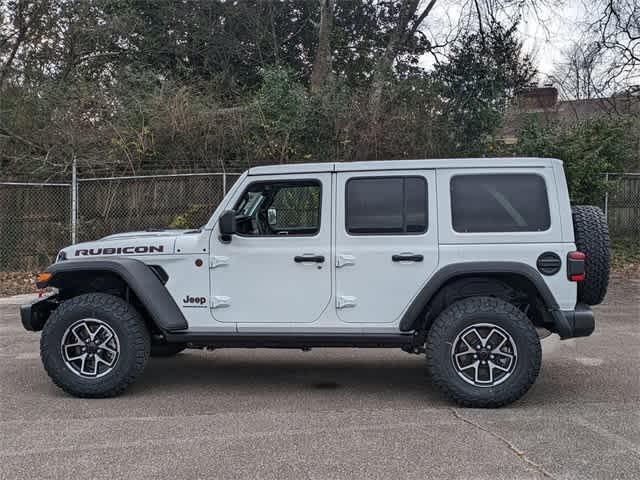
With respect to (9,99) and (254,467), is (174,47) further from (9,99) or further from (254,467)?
(254,467)

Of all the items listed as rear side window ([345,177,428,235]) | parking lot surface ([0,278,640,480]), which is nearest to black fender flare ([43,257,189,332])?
parking lot surface ([0,278,640,480])

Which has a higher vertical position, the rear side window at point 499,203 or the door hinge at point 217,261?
the rear side window at point 499,203

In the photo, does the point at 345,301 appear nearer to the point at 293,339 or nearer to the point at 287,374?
the point at 293,339

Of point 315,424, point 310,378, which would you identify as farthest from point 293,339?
point 310,378

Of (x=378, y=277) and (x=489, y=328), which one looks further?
(x=378, y=277)

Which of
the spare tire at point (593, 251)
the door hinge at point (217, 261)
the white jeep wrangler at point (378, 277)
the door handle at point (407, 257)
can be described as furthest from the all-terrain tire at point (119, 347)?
the spare tire at point (593, 251)

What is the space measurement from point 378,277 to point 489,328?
92cm

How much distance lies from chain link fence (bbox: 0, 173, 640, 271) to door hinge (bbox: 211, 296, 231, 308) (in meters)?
7.78

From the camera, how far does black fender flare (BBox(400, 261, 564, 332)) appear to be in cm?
471

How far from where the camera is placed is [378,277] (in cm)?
489

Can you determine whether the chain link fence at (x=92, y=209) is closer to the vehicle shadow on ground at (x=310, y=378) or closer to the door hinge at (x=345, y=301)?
the vehicle shadow on ground at (x=310, y=378)

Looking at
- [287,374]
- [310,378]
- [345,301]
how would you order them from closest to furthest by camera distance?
[345,301], [310,378], [287,374]

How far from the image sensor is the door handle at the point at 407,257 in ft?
15.8

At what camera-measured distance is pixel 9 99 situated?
46.3ft
